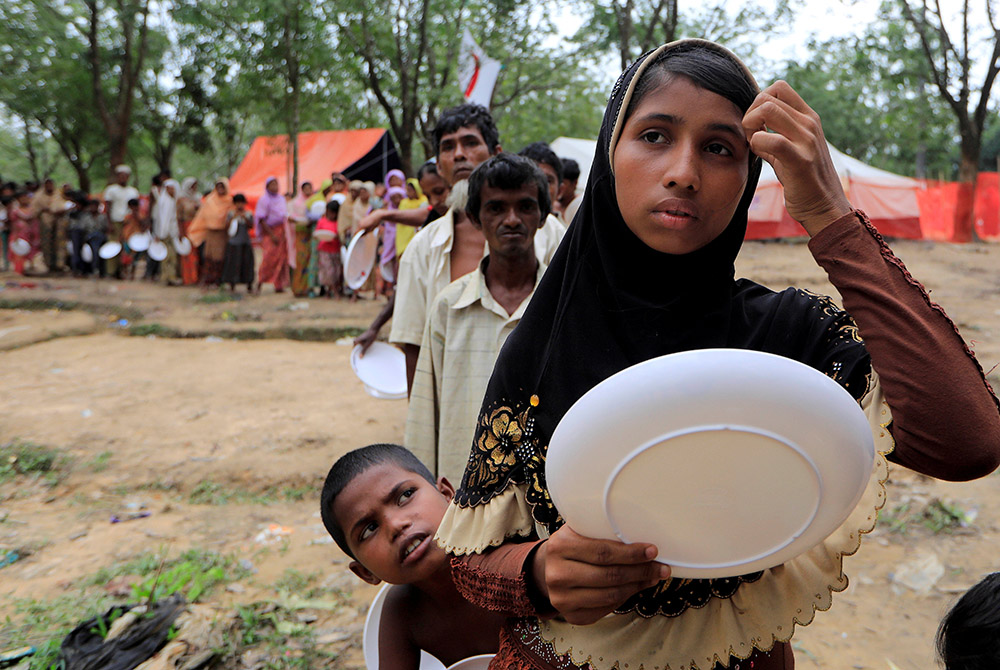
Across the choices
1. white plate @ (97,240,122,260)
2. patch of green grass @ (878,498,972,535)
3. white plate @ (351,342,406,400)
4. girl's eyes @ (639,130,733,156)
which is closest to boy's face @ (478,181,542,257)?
white plate @ (351,342,406,400)

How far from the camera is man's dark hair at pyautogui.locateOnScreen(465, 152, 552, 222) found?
259cm

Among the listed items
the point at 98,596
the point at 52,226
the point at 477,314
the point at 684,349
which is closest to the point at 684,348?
the point at 684,349

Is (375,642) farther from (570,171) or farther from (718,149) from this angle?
(570,171)

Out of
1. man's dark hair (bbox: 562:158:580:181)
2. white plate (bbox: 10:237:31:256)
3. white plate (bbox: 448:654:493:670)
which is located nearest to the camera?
white plate (bbox: 448:654:493:670)

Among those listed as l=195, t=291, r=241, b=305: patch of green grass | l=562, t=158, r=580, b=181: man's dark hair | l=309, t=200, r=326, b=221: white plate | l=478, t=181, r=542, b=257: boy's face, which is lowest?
l=195, t=291, r=241, b=305: patch of green grass

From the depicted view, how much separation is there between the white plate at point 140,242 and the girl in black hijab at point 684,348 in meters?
13.5

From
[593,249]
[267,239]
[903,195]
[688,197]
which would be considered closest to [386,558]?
[593,249]

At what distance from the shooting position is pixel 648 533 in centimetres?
87

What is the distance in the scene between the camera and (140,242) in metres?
13.0

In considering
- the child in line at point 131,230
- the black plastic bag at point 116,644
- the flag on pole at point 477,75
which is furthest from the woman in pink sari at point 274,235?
the black plastic bag at point 116,644

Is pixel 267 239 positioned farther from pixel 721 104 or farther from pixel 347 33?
pixel 721 104

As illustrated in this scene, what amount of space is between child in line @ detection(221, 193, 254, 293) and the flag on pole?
7.32m

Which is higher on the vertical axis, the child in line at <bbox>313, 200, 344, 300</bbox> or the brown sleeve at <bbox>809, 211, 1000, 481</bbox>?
the brown sleeve at <bbox>809, 211, 1000, 481</bbox>

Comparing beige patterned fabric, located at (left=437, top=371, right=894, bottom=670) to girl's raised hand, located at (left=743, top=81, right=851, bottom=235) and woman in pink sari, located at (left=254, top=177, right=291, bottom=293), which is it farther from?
woman in pink sari, located at (left=254, top=177, right=291, bottom=293)
